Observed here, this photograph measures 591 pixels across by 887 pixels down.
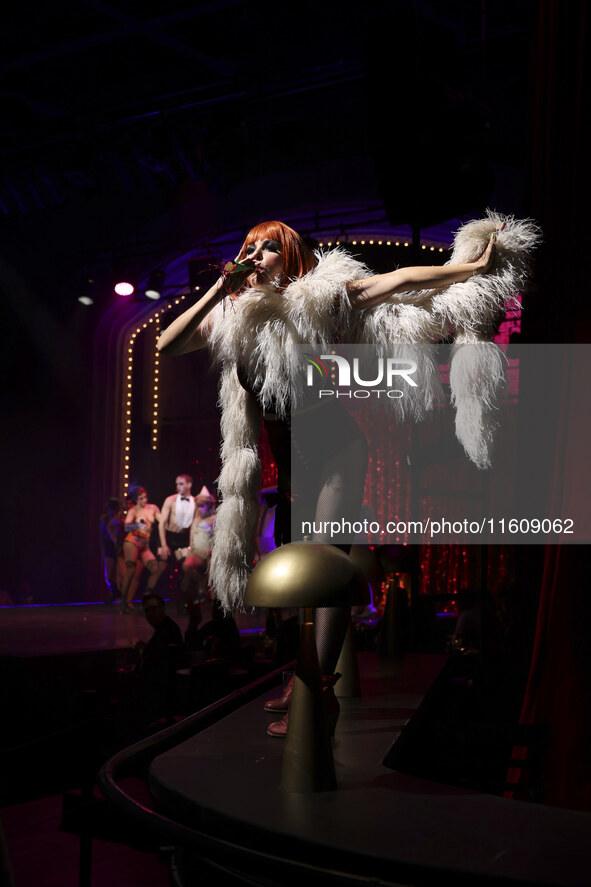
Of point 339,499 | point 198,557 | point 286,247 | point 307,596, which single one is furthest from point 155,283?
point 307,596

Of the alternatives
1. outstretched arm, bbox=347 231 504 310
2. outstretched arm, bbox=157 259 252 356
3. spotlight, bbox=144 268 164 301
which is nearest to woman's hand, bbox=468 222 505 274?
outstretched arm, bbox=347 231 504 310

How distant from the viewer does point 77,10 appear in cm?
750

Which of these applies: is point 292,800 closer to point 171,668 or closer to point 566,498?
point 566,498

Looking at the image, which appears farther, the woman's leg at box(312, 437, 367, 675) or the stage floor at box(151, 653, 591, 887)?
the woman's leg at box(312, 437, 367, 675)

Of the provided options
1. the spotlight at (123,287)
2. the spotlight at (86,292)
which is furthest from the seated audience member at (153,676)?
the spotlight at (86,292)

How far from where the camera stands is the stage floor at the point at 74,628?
6077 millimetres

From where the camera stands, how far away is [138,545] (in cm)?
992

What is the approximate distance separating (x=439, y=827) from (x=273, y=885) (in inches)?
9.7

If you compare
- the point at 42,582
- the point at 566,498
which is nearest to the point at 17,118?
the point at 42,582

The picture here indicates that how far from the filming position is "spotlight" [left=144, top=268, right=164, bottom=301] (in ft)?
33.3

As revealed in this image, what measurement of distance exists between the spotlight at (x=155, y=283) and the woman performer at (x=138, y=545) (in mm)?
2493

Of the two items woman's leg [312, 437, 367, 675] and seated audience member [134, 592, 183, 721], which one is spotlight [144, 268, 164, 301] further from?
woman's leg [312, 437, 367, 675]

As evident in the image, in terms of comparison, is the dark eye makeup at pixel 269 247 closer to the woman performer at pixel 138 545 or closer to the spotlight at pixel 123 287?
the woman performer at pixel 138 545

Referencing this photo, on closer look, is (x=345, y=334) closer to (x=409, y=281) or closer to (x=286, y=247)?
(x=409, y=281)
